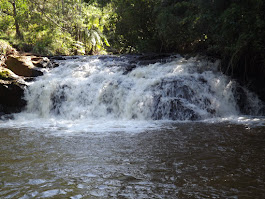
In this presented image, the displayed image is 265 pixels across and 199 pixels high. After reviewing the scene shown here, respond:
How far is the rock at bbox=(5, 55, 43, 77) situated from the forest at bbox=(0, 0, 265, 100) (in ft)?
8.22

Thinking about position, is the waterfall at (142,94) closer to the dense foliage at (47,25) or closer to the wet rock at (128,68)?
the wet rock at (128,68)

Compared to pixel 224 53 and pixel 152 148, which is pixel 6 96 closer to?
pixel 152 148

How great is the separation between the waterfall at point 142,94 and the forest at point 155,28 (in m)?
1.04

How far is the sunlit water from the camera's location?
3588 millimetres

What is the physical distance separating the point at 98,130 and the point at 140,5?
1256 cm

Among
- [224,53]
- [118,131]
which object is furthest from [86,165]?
[224,53]

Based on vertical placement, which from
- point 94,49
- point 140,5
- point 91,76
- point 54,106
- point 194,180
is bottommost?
point 194,180

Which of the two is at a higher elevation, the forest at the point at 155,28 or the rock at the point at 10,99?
the forest at the point at 155,28

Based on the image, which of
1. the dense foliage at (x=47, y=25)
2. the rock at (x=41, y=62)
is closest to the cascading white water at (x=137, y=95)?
the rock at (x=41, y=62)

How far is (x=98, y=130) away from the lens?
24.6 feet

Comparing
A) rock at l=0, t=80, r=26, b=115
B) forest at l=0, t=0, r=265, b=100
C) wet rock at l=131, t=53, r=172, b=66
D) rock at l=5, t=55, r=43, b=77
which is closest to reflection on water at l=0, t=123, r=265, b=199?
forest at l=0, t=0, r=265, b=100

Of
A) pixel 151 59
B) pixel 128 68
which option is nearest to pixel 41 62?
pixel 128 68

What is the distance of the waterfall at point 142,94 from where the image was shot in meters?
9.49

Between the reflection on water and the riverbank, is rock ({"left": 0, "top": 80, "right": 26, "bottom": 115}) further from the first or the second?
the reflection on water
